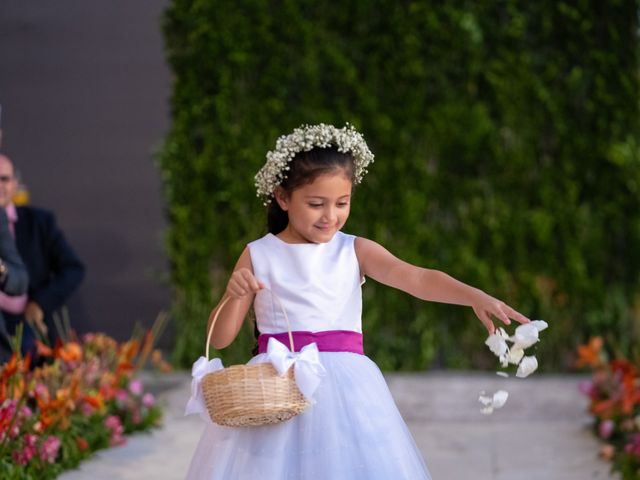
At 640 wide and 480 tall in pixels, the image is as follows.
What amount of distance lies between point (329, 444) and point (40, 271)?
300 cm

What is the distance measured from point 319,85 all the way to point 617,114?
2.03m

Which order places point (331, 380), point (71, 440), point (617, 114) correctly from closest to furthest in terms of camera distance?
point (331, 380)
point (71, 440)
point (617, 114)

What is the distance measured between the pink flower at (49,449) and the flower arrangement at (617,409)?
2523 mm

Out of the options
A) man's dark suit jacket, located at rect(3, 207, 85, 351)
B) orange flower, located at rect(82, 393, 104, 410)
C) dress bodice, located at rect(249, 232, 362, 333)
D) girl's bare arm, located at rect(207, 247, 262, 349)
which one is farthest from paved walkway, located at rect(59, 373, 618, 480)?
dress bodice, located at rect(249, 232, 362, 333)

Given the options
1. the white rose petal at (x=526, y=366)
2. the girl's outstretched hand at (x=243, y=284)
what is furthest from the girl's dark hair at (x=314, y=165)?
the white rose petal at (x=526, y=366)

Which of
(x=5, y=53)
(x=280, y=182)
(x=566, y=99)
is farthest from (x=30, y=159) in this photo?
(x=280, y=182)

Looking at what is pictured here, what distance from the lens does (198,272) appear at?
7324mm

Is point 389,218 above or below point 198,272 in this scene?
above

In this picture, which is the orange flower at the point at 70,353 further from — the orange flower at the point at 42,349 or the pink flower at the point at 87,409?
the pink flower at the point at 87,409

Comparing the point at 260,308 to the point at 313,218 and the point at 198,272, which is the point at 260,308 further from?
the point at 198,272

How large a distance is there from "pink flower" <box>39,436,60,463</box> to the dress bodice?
1725 millimetres

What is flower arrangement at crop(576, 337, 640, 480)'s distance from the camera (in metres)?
4.86

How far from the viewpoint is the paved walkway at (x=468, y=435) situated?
16.9ft

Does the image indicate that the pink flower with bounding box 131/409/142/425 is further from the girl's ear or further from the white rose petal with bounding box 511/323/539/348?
the white rose petal with bounding box 511/323/539/348
